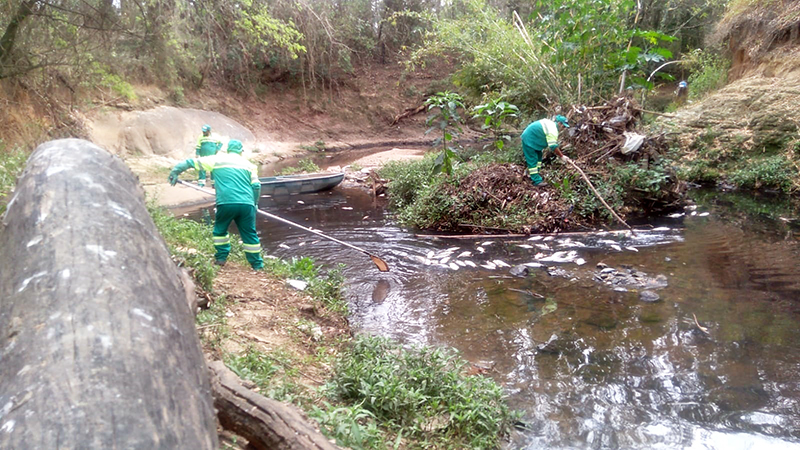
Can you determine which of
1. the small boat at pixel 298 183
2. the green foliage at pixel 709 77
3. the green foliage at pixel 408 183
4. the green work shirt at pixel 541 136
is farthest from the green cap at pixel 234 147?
the green foliage at pixel 709 77

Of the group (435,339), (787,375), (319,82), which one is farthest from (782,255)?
(319,82)

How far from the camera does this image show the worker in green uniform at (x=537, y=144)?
8.84m

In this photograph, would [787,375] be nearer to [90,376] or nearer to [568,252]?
[568,252]

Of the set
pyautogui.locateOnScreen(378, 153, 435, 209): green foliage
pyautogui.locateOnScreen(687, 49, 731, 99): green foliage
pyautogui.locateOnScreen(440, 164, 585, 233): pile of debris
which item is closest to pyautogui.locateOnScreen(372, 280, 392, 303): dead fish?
pyautogui.locateOnScreen(440, 164, 585, 233): pile of debris

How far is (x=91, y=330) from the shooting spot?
4.34ft

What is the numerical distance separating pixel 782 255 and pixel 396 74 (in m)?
22.2

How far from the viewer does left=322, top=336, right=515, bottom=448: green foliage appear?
3.11 meters

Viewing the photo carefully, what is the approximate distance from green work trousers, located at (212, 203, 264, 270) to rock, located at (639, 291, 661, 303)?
14.2ft

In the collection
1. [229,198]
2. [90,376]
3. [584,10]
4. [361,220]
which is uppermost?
[584,10]

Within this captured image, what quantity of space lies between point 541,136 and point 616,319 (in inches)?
185

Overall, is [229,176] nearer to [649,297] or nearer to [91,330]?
[91,330]

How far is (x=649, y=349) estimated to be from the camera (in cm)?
449

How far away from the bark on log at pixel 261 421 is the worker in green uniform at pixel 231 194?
11.5 ft

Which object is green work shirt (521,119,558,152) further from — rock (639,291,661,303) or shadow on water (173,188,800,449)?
rock (639,291,661,303)
